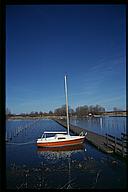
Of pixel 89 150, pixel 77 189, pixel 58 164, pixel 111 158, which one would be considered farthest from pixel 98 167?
pixel 77 189

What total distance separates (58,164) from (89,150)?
1.63 m

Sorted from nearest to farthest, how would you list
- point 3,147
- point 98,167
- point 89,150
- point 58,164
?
point 3,147 → point 98,167 → point 58,164 → point 89,150

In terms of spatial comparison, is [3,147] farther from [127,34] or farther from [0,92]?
[127,34]

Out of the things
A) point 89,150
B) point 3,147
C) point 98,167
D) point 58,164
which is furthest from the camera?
point 89,150

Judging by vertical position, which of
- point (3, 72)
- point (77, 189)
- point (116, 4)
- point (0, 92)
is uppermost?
point (116, 4)

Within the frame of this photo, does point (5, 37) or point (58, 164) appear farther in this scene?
point (58, 164)

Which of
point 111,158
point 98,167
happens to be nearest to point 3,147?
point 98,167

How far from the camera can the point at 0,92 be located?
1.45 meters

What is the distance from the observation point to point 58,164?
7.07 meters

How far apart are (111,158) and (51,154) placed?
259cm

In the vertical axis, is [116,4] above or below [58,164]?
above

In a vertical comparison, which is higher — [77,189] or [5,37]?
[5,37]

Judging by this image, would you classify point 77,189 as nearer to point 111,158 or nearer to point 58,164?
point 111,158

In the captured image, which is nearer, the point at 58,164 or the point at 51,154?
the point at 58,164
